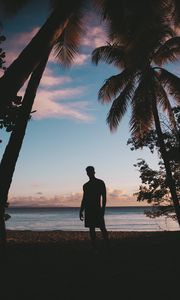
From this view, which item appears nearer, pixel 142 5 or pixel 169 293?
pixel 169 293

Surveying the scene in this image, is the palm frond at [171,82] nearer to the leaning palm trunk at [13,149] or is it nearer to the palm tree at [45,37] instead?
the palm tree at [45,37]

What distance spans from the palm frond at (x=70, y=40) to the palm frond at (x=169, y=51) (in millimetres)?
6516

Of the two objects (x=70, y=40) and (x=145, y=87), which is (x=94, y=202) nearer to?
(x=70, y=40)

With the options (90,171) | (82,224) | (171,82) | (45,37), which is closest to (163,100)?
(171,82)

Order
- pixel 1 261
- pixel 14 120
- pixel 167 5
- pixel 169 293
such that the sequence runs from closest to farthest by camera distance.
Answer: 1. pixel 169 293
2. pixel 1 261
3. pixel 14 120
4. pixel 167 5

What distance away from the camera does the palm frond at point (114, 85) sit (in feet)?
61.4

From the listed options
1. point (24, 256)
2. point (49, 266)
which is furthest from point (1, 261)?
point (24, 256)

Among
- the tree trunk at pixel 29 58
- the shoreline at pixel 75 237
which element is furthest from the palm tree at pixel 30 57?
the shoreline at pixel 75 237

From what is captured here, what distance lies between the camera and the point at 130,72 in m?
18.5

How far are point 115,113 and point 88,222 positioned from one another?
10.2 meters

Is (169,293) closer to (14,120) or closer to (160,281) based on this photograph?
(160,281)


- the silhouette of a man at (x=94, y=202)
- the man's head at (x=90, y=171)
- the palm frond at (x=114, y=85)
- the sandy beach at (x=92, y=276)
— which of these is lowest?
the sandy beach at (x=92, y=276)

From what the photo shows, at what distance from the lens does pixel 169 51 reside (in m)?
18.2

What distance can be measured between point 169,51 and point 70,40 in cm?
710
